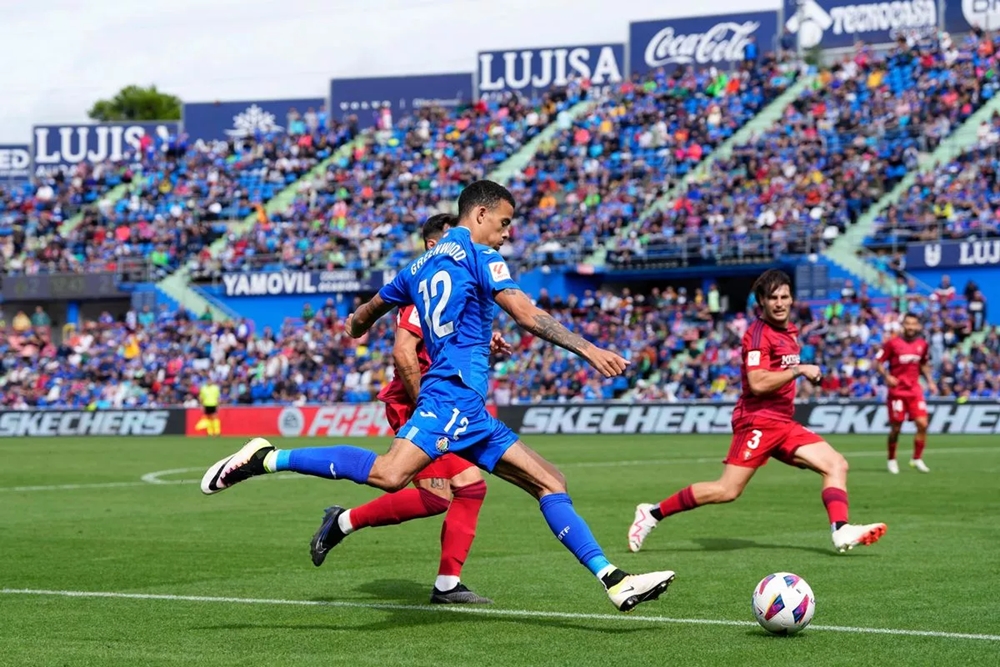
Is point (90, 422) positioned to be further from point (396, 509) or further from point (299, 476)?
point (396, 509)

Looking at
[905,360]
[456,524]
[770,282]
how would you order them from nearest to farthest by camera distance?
[456,524], [770,282], [905,360]

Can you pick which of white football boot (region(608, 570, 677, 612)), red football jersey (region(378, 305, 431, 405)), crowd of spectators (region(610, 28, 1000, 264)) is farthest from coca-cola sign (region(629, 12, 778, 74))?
white football boot (region(608, 570, 677, 612))

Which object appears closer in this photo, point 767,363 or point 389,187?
point 767,363

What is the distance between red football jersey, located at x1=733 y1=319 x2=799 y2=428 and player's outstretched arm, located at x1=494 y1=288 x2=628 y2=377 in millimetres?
4662

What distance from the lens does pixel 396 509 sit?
9656 millimetres

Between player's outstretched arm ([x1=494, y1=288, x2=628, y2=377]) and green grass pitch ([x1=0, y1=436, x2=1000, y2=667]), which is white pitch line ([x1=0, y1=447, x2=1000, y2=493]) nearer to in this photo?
green grass pitch ([x1=0, y1=436, x2=1000, y2=667])

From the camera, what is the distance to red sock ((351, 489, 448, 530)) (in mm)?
9633

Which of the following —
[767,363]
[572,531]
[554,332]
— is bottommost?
[572,531]

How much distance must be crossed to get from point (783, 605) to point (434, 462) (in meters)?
2.68

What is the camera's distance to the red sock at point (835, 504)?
12086mm

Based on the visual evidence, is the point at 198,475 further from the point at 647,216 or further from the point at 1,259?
the point at 1,259

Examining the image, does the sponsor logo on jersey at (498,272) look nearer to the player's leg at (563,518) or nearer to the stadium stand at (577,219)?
the player's leg at (563,518)

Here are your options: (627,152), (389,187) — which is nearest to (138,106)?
(389,187)

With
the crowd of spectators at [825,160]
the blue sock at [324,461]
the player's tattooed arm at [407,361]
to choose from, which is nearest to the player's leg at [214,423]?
the crowd of spectators at [825,160]
